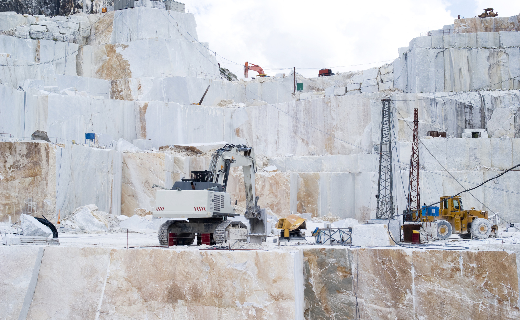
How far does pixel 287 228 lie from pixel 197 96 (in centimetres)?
2379

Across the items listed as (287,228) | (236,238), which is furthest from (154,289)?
(287,228)

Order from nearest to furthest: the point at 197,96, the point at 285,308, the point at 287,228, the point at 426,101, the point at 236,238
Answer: the point at 285,308
the point at 236,238
the point at 287,228
the point at 426,101
the point at 197,96

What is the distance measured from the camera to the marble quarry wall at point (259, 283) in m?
11.5

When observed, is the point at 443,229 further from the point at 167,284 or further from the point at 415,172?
the point at 167,284

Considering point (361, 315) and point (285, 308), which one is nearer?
point (285, 308)

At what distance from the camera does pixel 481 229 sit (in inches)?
808

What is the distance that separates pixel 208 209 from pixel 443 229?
10.1 m

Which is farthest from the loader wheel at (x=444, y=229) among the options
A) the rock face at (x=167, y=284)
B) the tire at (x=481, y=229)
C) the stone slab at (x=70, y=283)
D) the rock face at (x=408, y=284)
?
the stone slab at (x=70, y=283)

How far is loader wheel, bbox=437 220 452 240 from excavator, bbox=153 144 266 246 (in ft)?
22.5

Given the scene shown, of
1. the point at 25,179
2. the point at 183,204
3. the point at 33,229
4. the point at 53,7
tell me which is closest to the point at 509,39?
the point at 183,204

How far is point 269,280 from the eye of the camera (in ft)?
37.6

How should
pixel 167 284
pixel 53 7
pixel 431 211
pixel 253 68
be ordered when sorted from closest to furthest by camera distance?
1. pixel 167 284
2. pixel 431 211
3. pixel 53 7
4. pixel 253 68

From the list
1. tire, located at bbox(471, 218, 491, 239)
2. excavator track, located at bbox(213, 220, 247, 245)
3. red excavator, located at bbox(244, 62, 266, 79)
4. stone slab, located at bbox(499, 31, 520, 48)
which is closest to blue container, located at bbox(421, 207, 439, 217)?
tire, located at bbox(471, 218, 491, 239)

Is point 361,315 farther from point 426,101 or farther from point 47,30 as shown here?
point 47,30
